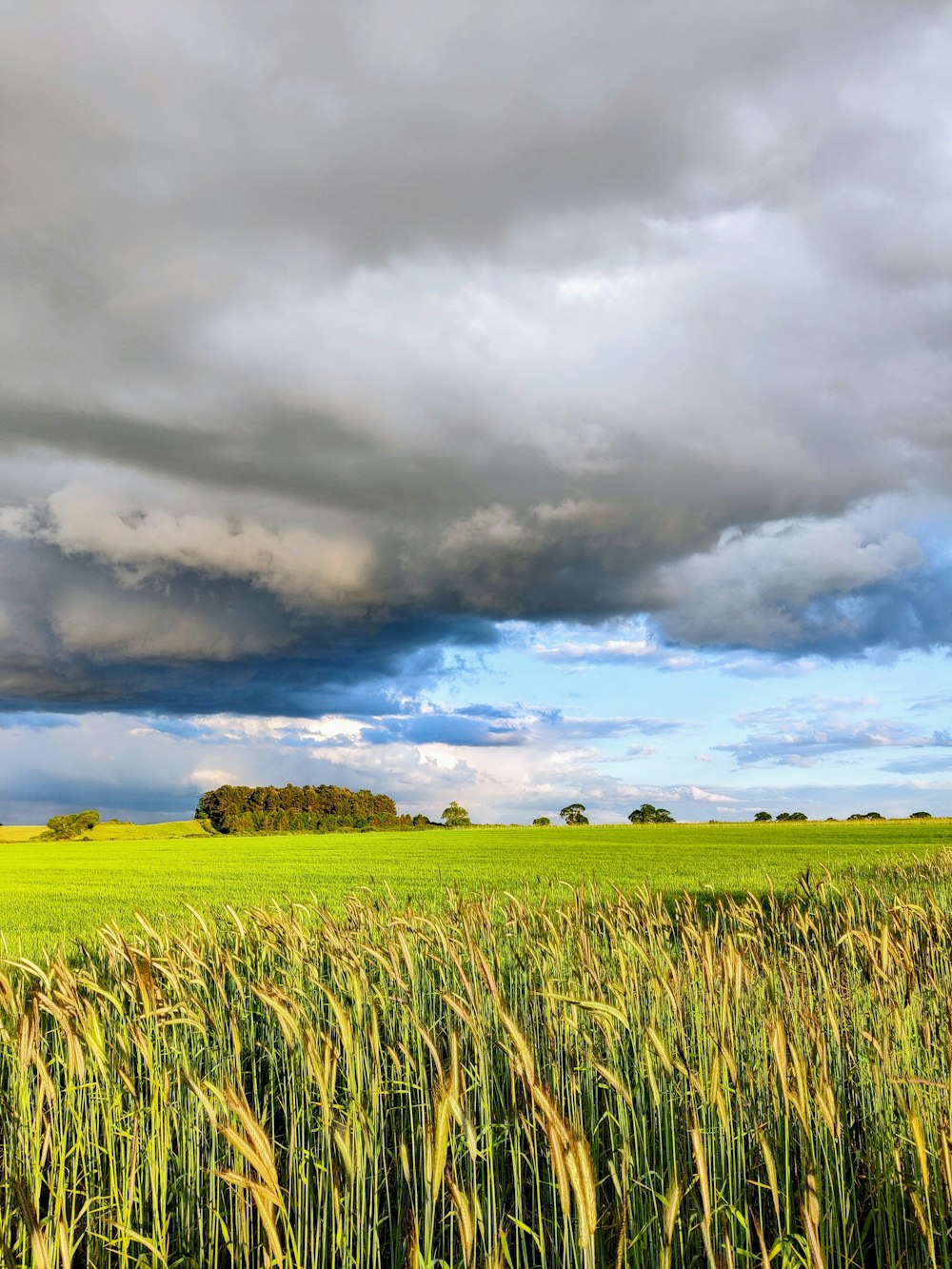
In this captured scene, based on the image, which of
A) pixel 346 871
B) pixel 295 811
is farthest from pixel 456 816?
pixel 346 871

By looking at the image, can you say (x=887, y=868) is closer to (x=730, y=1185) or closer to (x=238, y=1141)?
(x=730, y=1185)

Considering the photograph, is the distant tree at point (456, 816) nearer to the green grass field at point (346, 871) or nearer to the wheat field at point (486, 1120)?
the green grass field at point (346, 871)

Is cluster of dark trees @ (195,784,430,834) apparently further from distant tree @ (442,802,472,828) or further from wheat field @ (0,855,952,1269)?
wheat field @ (0,855,952,1269)

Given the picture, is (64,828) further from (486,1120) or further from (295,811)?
(486,1120)

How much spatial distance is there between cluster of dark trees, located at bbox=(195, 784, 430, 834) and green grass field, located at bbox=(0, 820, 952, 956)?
2957 cm

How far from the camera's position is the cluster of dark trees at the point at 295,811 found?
239 feet

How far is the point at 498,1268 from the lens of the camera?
1.75 meters

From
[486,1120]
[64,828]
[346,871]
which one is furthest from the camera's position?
[64,828]

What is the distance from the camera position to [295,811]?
75.3m

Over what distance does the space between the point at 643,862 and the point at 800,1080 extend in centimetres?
2334

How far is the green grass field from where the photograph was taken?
613 inches

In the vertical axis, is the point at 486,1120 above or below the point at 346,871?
above

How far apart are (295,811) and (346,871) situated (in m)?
52.4

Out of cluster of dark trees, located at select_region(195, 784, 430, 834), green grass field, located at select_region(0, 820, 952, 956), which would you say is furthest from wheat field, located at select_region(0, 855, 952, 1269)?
cluster of dark trees, located at select_region(195, 784, 430, 834)
